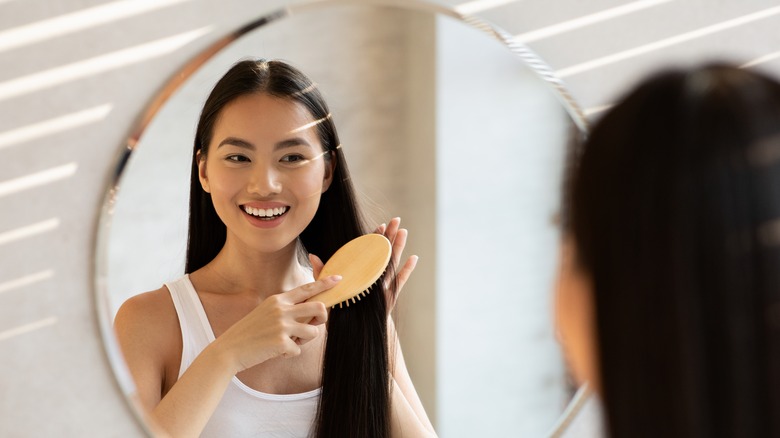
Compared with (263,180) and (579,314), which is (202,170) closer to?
(263,180)

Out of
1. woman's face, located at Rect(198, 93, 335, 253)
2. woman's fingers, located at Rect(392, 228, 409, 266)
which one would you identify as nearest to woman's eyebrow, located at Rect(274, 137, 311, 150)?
woman's face, located at Rect(198, 93, 335, 253)

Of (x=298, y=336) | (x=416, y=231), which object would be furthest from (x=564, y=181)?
(x=298, y=336)

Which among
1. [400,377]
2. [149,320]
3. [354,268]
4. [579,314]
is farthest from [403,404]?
[579,314]

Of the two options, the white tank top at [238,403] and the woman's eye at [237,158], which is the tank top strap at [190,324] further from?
the woman's eye at [237,158]

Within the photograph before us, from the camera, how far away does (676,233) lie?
0.34 m

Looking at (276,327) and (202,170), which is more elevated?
(202,170)

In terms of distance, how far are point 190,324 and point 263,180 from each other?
0.46 ft

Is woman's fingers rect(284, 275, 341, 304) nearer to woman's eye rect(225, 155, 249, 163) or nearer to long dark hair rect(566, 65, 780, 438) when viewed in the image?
woman's eye rect(225, 155, 249, 163)

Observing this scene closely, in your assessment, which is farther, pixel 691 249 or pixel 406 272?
pixel 406 272

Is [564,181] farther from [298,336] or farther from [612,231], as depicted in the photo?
[612,231]

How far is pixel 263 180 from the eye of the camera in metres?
0.74

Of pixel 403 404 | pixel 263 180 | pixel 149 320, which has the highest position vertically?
pixel 263 180

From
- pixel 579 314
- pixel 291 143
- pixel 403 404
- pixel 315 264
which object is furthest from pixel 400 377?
pixel 579 314

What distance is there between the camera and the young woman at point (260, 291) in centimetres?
74
